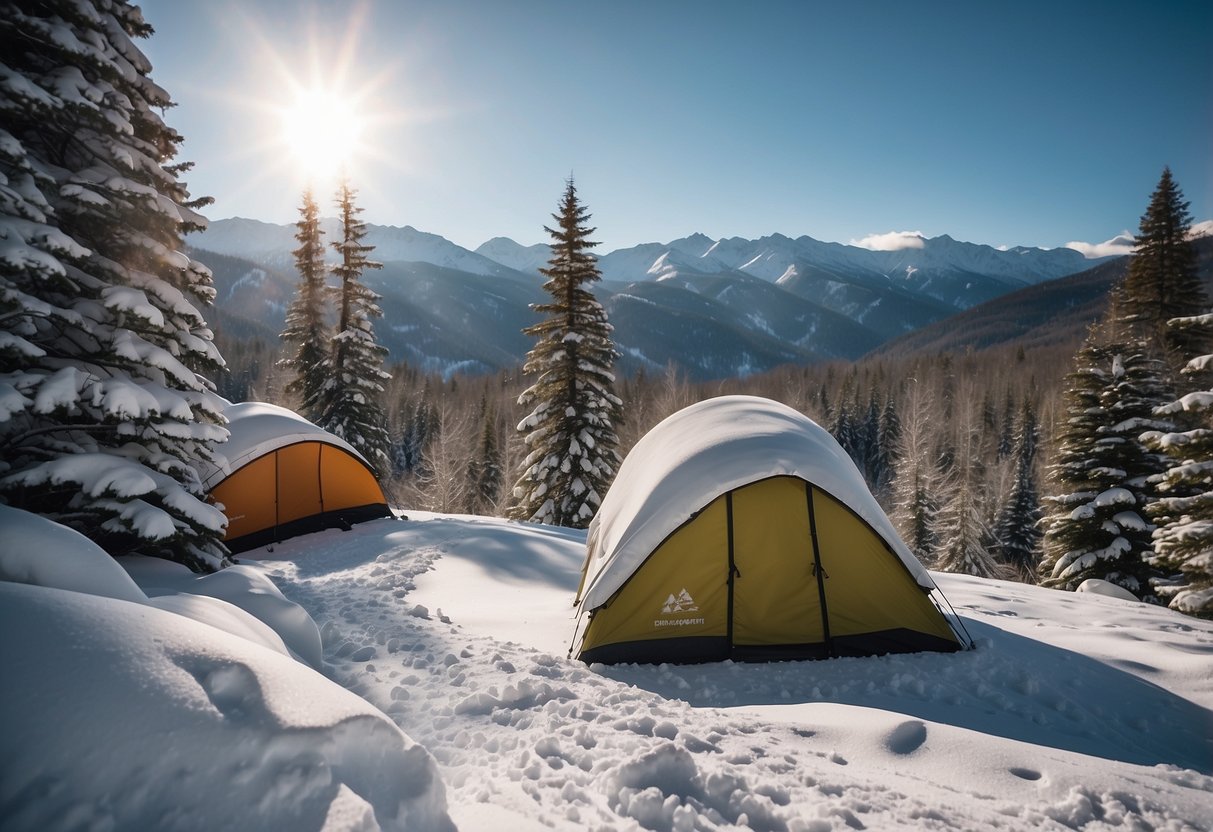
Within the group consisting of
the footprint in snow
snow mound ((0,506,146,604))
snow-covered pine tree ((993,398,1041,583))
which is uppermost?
snow mound ((0,506,146,604))

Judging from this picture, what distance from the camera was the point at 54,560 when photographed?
3035 mm

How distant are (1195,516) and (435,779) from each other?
33.6 feet

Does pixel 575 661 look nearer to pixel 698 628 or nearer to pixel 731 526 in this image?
pixel 698 628

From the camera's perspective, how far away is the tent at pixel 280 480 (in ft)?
33.4

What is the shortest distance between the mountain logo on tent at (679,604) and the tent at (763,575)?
0.04ft

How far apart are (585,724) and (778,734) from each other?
1441 millimetres

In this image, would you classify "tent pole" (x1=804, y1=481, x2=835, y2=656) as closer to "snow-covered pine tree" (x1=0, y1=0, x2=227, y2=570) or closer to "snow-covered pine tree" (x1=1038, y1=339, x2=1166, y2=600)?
"snow-covered pine tree" (x1=0, y1=0, x2=227, y2=570)

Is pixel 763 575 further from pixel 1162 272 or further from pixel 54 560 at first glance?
pixel 1162 272

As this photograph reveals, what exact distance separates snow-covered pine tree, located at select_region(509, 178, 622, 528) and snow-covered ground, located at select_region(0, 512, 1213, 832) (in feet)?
31.2

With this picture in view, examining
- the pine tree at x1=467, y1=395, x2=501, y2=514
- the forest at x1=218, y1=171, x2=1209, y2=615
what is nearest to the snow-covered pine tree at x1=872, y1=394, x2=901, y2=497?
the forest at x1=218, y1=171, x2=1209, y2=615

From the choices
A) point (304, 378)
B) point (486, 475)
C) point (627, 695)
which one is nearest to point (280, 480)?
point (627, 695)

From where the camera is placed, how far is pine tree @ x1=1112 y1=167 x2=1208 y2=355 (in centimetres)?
2028

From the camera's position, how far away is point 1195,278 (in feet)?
67.3

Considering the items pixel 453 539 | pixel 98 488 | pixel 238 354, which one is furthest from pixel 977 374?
pixel 238 354
